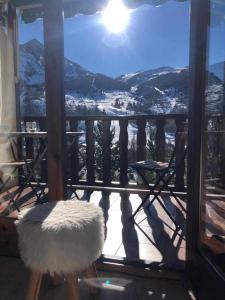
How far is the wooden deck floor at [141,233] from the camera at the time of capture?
85.7 inches

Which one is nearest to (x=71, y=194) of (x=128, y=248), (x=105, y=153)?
(x=105, y=153)

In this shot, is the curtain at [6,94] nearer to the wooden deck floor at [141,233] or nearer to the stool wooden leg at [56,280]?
the wooden deck floor at [141,233]

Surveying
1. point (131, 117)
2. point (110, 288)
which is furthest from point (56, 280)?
point (131, 117)

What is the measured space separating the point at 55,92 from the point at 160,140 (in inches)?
84.2

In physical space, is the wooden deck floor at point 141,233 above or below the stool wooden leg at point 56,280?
above

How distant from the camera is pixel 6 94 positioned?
3963 millimetres

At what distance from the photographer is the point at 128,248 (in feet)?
7.72

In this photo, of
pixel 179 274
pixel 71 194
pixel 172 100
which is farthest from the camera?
pixel 172 100

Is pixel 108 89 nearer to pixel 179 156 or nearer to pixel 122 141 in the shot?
pixel 122 141

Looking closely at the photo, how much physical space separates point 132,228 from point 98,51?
394cm

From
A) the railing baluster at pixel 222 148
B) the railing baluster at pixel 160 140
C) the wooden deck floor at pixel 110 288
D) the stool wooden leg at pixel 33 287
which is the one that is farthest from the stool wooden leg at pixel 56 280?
the railing baluster at pixel 160 140

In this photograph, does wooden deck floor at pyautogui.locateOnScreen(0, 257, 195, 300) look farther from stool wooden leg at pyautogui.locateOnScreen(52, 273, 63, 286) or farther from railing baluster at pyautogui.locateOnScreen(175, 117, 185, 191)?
railing baluster at pyautogui.locateOnScreen(175, 117, 185, 191)

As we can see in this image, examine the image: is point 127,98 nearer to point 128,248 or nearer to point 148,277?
point 128,248

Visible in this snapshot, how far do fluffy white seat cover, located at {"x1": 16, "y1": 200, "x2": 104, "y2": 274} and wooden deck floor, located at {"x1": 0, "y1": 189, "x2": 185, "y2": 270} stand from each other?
2.18ft
